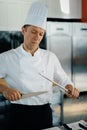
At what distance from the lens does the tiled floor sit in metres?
3.53

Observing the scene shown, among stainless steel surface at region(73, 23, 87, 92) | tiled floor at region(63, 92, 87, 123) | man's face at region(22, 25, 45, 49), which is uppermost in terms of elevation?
man's face at region(22, 25, 45, 49)

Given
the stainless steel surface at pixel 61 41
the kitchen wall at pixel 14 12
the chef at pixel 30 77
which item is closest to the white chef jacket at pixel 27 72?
the chef at pixel 30 77

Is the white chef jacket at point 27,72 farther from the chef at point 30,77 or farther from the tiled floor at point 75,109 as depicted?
the tiled floor at point 75,109

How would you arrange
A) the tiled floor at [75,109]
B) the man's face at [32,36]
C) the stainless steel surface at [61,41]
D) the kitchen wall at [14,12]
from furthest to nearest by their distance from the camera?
1. the tiled floor at [75,109]
2. the stainless steel surface at [61,41]
3. the kitchen wall at [14,12]
4. the man's face at [32,36]

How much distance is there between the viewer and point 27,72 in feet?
5.50

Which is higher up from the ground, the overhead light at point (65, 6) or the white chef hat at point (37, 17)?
the overhead light at point (65, 6)

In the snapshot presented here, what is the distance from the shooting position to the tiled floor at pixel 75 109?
3.53m

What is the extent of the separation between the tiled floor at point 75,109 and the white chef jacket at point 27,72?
186cm

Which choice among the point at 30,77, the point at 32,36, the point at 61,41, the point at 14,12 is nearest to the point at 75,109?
the point at 61,41

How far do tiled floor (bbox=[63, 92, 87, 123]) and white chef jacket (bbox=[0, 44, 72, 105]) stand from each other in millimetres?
1861

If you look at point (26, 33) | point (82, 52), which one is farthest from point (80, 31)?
point (26, 33)

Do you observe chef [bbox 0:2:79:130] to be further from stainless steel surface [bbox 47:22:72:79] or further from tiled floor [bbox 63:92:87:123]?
tiled floor [bbox 63:92:87:123]

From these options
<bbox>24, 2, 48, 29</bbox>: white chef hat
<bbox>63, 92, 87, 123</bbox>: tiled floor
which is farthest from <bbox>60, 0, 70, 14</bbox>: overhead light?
<bbox>24, 2, 48, 29</bbox>: white chef hat

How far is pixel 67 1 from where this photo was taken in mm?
3604
